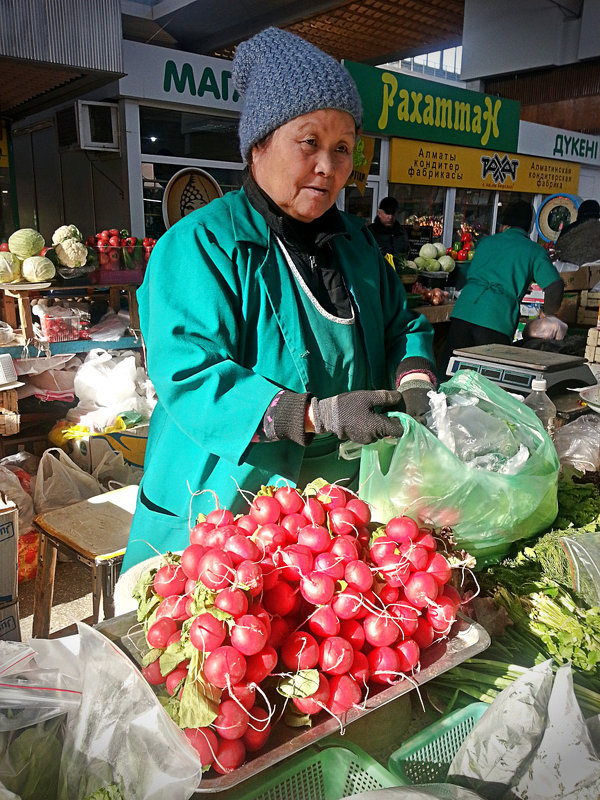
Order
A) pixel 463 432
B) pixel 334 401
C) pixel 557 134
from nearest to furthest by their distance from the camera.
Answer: pixel 334 401 → pixel 463 432 → pixel 557 134

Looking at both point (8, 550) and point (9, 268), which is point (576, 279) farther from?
point (8, 550)

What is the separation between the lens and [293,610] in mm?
1303

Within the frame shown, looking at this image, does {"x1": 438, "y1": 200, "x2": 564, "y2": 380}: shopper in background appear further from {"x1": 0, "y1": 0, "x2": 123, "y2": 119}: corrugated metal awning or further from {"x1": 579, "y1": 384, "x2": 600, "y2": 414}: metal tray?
{"x1": 0, "y1": 0, "x2": 123, "y2": 119}: corrugated metal awning

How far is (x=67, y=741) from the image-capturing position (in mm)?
1120

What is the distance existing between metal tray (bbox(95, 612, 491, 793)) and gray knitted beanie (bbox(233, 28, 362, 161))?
131cm

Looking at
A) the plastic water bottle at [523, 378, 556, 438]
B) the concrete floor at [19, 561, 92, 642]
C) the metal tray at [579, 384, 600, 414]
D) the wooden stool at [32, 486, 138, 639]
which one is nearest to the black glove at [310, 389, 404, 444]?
the wooden stool at [32, 486, 138, 639]

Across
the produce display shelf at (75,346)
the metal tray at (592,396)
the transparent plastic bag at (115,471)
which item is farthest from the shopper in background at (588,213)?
the transparent plastic bag at (115,471)

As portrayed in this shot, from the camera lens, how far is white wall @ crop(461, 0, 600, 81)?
13023mm

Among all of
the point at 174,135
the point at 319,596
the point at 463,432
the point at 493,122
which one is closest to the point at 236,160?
the point at 174,135

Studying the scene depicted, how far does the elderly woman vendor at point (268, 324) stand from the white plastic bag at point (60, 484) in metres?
2.23

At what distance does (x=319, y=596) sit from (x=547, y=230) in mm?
13581

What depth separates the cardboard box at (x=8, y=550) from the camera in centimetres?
266

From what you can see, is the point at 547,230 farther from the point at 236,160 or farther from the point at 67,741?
the point at 67,741

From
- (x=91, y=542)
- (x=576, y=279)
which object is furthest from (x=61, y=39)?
(x=576, y=279)
